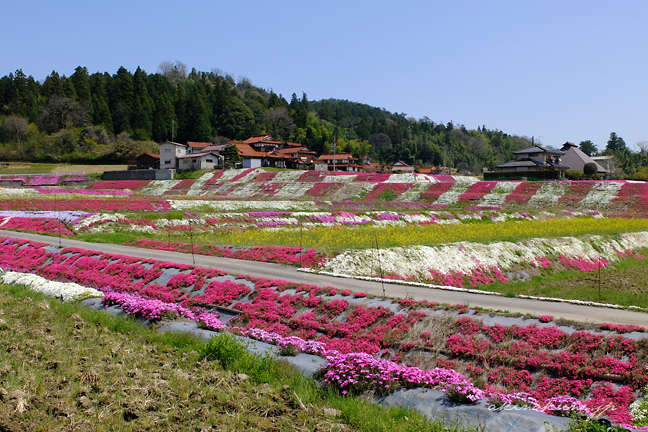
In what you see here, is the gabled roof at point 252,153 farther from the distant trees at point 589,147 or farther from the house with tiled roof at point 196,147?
the distant trees at point 589,147

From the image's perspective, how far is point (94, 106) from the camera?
97.5m

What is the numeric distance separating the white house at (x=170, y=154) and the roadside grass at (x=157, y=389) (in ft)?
241

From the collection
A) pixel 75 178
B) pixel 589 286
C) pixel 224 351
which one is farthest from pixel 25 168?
pixel 589 286

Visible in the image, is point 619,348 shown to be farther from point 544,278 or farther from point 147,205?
point 147,205

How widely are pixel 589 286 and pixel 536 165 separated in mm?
52597

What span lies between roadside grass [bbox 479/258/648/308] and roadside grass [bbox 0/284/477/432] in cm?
960

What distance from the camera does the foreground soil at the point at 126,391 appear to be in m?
6.32

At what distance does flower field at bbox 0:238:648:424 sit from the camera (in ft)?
24.0

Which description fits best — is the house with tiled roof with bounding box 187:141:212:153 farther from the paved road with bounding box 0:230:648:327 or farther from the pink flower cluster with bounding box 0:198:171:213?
the paved road with bounding box 0:230:648:327

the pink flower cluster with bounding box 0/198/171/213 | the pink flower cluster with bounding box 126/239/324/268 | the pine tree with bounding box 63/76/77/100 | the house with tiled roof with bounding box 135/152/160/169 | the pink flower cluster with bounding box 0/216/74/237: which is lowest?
the pink flower cluster with bounding box 126/239/324/268

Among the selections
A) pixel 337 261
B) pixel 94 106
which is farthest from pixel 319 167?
pixel 337 261

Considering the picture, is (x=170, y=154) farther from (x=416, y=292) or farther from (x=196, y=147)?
(x=416, y=292)

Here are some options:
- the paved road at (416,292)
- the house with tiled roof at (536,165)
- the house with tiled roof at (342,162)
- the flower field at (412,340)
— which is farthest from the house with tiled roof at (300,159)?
the flower field at (412,340)

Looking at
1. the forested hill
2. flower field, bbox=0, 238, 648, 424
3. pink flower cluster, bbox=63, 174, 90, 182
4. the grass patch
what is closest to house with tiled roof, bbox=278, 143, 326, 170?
the forested hill
